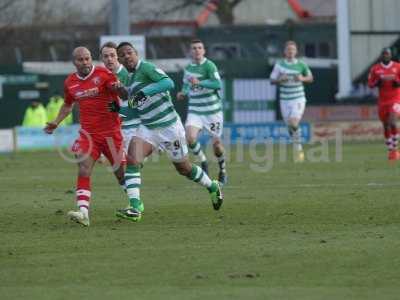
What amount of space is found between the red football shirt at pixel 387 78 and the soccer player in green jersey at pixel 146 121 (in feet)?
40.1

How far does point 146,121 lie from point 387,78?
12823 mm

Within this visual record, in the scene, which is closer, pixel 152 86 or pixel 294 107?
pixel 152 86

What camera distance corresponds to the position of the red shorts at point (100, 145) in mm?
14984

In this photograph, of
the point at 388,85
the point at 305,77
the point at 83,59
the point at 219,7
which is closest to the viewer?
the point at 83,59

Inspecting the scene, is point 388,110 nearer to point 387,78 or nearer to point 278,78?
point 387,78

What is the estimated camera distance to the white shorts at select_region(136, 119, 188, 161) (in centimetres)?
1525

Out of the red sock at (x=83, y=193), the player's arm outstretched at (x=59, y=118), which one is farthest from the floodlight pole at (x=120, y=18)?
the red sock at (x=83, y=193)

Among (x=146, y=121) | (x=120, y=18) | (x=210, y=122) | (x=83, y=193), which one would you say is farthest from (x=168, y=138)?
(x=120, y=18)

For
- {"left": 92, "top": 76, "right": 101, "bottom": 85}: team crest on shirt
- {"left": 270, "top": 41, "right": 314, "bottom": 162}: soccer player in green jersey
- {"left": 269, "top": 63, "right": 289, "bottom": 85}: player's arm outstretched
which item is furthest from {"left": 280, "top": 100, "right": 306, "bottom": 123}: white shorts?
{"left": 92, "top": 76, "right": 101, "bottom": 85}: team crest on shirt

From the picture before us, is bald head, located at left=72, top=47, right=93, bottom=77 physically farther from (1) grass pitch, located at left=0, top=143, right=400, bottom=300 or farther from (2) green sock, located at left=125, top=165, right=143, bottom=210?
(1) grass pitch, located at left=0, top=143, right=400, bottom=300

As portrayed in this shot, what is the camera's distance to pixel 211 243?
12586 millimetres

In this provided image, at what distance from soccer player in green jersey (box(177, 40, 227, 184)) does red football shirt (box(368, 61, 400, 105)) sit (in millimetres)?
6973

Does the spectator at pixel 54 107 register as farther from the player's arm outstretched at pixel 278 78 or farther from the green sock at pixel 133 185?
the green sock at pixel 133 185

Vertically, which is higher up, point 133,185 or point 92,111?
point 92,111
